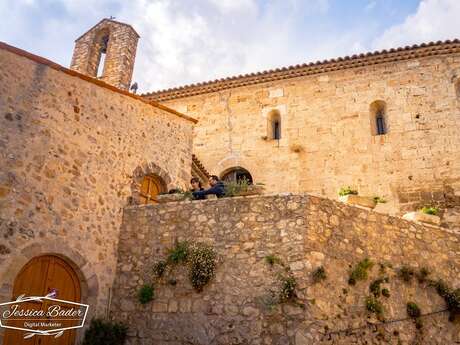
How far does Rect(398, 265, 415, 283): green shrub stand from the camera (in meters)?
9.16

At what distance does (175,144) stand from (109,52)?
5.44 m

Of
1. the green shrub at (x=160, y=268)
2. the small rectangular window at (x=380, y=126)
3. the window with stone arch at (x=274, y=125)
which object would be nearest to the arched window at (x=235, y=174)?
the window with stone arch at (x=274, y=125)

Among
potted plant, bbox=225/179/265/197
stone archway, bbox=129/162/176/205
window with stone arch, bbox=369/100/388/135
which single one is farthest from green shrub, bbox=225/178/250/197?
window with stone arch, bbox=369/100/388/135

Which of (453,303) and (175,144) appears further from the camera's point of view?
(175,144)

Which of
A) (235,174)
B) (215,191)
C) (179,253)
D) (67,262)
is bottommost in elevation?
(67,262)

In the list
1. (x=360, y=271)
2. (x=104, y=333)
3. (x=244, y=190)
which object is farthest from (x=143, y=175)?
(x=360, y=271)

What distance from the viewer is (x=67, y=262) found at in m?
8.91

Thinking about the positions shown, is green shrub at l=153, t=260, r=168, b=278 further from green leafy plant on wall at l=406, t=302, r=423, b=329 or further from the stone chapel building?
green leafy plant on wall at l=406, t=302, r=423, b=329

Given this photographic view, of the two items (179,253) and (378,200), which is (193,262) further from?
(378,200)

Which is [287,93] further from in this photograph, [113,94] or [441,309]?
[441,309]

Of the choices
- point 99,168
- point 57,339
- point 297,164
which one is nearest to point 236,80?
point 297,164

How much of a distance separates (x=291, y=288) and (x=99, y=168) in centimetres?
491

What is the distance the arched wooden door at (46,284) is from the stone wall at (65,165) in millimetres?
205

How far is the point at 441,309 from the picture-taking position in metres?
9.34
